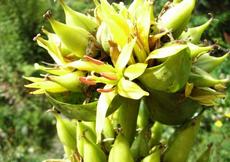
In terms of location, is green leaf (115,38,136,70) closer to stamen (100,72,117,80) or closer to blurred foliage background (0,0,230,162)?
stamen (100,72,117,80)

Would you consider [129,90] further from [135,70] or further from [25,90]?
Result: [25,90]

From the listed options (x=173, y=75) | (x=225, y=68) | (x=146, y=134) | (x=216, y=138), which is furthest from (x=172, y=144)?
(x=225, y=68)

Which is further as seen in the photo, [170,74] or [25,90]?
[25,90]

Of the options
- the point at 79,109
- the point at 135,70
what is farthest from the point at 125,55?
the point at 79,109

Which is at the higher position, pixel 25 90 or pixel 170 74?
pixel 170 74

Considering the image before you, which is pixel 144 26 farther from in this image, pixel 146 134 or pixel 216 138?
pixel 216 138

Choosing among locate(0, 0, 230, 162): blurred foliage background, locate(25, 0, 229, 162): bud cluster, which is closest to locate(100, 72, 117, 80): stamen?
locate(25, 0, 229, 162): bud cluster

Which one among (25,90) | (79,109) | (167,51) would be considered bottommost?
(25,90)

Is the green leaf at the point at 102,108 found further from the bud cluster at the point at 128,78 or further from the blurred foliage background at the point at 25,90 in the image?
the blurred foliage background at the point at 25,90
